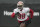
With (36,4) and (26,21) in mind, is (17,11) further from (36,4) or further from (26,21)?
(36,4)

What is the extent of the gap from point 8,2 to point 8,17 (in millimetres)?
289

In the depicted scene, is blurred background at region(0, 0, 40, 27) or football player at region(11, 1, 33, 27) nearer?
football player at region(11, 1, 33, 27)

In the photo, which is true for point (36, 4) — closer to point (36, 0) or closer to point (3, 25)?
point (36, 0)

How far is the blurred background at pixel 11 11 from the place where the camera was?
10.7 feet

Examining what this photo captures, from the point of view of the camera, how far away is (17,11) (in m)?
2.73

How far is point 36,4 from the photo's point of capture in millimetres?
3244

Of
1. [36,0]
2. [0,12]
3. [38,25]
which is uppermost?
[36,0]

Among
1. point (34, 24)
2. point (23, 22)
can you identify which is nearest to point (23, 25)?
point (23, 22)

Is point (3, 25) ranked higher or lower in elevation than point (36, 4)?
lower

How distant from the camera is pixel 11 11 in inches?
130

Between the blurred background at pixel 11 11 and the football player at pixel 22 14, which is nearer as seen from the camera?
the football player at pixel 22 14

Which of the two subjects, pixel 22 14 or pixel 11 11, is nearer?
pixel 22 14

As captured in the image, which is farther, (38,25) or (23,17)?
(38,25)

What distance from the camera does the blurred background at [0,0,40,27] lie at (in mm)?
3250
